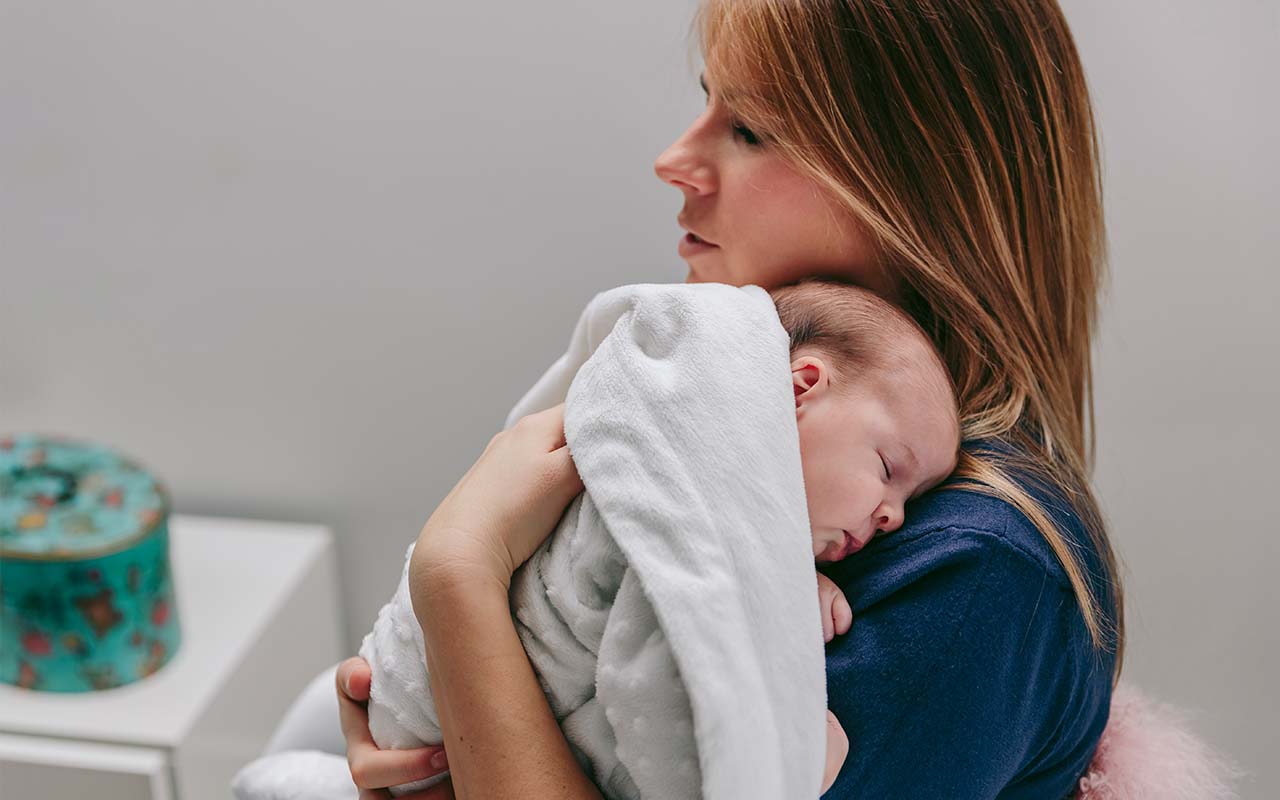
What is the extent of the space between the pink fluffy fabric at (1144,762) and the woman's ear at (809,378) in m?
0.42

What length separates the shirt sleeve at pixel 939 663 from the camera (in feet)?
2.46

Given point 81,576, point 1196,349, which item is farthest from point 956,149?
point 81,576

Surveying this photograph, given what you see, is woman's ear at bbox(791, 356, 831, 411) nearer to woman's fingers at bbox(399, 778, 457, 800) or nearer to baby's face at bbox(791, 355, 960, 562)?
baby's face at bbox(791, 355, 960, 562)

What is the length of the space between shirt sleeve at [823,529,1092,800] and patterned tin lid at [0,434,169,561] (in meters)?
0.95

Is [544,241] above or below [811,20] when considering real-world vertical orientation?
below

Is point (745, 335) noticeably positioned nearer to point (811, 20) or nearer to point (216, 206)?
point (811, 20)

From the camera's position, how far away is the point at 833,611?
774 mm

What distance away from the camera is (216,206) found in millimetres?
1587

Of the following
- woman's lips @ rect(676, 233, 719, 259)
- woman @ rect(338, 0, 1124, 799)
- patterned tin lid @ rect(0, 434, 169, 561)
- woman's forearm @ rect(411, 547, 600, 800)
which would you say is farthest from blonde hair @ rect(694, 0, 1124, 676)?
patterned tin lid @ rect(0, 434, 169, 561)

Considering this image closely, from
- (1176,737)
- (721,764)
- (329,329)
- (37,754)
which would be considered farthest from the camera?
(329,329)

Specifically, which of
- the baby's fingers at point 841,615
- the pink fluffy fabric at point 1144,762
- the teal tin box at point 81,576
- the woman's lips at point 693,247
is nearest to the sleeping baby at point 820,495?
the baby's fingers at point 841,615

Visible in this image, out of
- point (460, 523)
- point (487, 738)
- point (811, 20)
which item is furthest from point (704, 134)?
point (487, 738)

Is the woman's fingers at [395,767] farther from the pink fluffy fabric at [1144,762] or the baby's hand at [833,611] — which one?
the pink fluffy fabric at [1144,762]

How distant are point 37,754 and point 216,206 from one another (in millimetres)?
694
